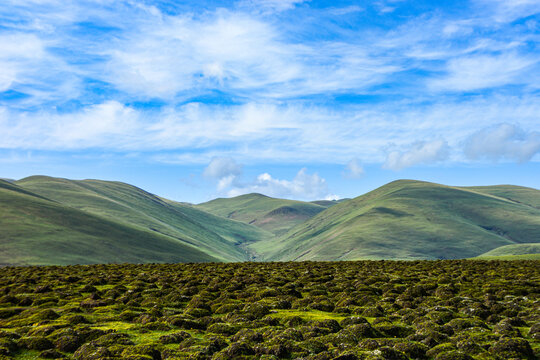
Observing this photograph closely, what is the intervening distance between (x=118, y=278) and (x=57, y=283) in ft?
26.2

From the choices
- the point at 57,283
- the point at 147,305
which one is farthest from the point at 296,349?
the point at 57,283

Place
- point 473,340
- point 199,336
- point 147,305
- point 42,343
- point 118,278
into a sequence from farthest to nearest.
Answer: point 118,278
point 147,305
point 199,336
point 42,343
point 473,340

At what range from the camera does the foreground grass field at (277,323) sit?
19.4 metres

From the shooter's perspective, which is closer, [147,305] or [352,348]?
[352,348]

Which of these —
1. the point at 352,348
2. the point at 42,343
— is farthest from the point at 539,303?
the point at 42,343

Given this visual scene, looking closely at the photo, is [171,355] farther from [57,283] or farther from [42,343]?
[57,283]

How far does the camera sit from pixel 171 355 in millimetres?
19625

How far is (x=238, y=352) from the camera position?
745 inches

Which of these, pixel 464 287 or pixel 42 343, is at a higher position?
pixel 464 287

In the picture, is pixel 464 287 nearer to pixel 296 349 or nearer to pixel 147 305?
pixel 296 349

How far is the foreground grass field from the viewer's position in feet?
63.7

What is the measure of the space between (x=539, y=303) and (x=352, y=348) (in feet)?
63.3

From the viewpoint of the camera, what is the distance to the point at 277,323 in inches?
1011

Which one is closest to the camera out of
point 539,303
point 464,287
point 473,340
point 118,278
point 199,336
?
point 473,340
